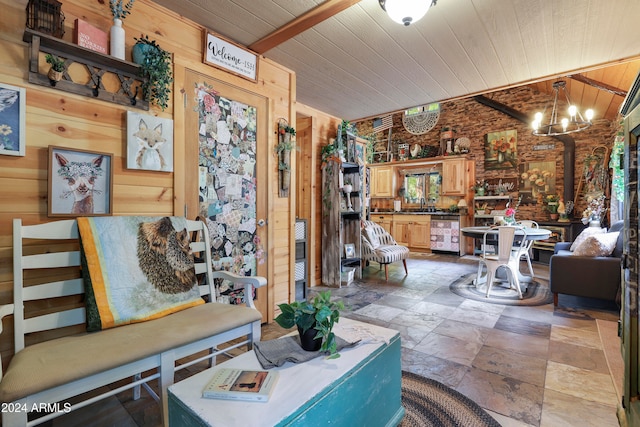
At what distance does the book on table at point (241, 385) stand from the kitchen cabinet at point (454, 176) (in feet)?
22.4

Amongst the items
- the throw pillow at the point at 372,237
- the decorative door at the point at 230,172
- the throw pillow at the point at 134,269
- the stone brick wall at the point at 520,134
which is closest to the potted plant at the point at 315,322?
the throw pillow at the point at 134,269

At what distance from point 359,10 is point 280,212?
1.79 metres

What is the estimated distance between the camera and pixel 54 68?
1.56 m

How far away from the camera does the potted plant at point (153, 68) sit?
185 cm

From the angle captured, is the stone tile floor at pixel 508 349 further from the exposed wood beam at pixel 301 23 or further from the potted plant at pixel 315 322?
the exposed wood beam at pixel 301 23

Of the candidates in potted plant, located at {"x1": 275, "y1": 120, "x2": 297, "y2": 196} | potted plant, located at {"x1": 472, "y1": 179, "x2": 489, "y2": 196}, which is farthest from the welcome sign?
potted plant, located at {"x1": 472, "y1": 179, "x2": 489, "y2": 196}

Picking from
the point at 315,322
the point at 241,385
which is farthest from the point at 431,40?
the point at 241,385

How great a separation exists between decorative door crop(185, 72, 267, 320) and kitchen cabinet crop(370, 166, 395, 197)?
581 centimetres

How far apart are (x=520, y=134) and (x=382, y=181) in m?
3.23

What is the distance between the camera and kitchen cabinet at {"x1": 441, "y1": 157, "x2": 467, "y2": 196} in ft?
22.5

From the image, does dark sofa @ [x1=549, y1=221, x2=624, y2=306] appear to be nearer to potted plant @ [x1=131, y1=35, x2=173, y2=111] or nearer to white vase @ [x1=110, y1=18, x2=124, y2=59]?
potted plant @ [x1=131, y1=35, x2=173, y2=111]

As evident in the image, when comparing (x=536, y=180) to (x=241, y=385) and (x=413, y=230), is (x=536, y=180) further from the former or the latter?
(x=241, y=385)

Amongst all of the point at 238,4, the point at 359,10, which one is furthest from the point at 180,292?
the point at 359,10

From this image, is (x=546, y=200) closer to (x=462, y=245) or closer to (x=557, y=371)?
(x=462, y=245)
